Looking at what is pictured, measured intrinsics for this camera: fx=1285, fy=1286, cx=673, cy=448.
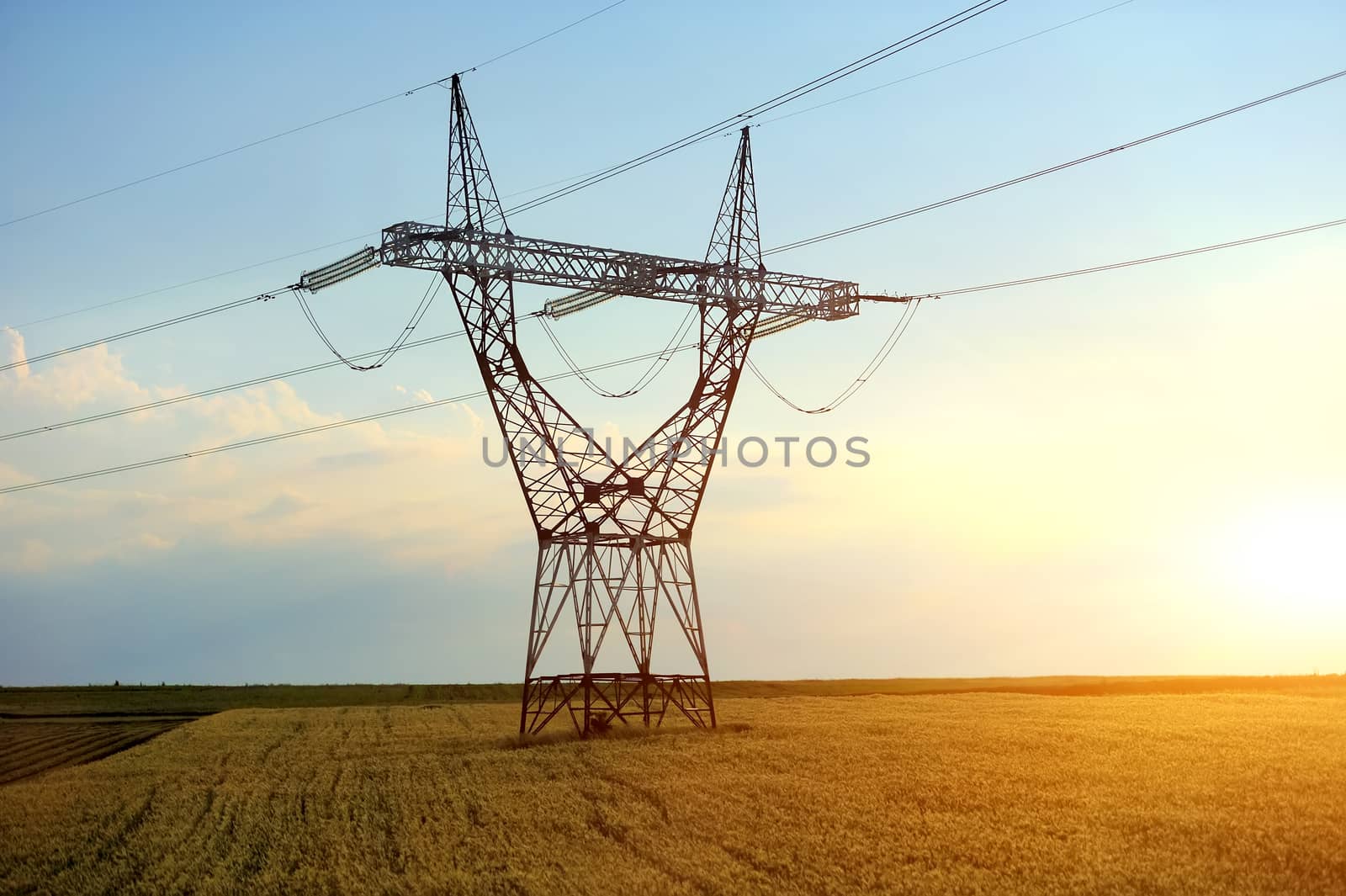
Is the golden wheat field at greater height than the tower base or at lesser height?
lesser

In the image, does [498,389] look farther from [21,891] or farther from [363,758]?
[21,891]

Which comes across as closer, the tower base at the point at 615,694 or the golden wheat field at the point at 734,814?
the golden wheat field at the point at 734,814

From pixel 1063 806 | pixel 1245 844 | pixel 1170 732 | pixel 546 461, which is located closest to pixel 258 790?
pixel 546 461

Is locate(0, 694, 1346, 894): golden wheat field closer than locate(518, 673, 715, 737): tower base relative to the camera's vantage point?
Yes

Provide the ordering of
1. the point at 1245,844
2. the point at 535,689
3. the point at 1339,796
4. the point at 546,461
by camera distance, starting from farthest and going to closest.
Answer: the point at 535,689 < the point at 546,461 < the point at 1339,796 < the point at 1245,844

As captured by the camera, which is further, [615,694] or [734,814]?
[615,694]

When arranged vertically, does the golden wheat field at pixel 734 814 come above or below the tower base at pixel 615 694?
below

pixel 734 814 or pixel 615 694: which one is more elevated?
pixel 615 694

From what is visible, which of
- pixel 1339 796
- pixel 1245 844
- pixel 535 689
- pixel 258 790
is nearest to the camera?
pixel 1245 844
